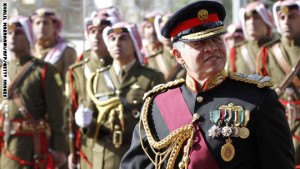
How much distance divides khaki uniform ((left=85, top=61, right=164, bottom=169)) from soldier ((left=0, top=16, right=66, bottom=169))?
2.25ft

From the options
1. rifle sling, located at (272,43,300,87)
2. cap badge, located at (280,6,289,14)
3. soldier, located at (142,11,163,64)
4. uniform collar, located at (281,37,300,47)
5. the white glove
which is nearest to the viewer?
the white glove

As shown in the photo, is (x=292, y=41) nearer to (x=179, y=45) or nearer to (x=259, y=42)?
(x=259, y=42)

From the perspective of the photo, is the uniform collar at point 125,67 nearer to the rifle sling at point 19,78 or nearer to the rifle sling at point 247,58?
the rifle sling at point 19,78

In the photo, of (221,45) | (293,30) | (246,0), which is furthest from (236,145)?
(246,0)

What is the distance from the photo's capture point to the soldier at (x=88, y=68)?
25.8ft

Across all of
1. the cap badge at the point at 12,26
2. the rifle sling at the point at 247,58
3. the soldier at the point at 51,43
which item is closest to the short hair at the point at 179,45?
the cap badge at the point at 12,26

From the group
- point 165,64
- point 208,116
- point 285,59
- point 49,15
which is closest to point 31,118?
point 165,64

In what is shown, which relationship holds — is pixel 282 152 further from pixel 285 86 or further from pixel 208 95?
pixel 285 86

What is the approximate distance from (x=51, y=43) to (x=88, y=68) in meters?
2.49

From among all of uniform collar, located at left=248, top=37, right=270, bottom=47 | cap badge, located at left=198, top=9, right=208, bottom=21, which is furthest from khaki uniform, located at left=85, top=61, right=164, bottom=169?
cap badge, located at left=198, top=9, right=208, bottom=21

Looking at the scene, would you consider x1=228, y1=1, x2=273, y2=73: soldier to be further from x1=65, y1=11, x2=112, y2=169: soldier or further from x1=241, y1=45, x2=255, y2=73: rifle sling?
x1=65, y1=11, x2=112, y2=169: soldier

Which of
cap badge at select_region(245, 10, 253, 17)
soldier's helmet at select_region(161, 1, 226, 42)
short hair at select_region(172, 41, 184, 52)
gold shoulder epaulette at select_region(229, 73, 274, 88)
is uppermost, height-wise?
soldier's helmet at select_region(161, 1, 226, 42)

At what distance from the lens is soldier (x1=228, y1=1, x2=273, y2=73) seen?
32.4 ft

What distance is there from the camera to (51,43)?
10.8 metres
